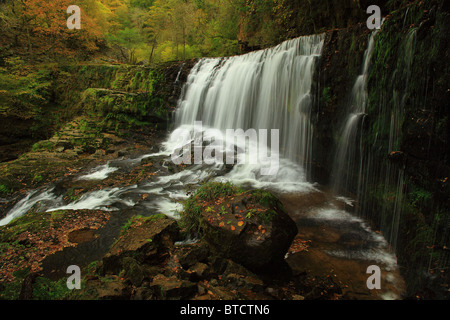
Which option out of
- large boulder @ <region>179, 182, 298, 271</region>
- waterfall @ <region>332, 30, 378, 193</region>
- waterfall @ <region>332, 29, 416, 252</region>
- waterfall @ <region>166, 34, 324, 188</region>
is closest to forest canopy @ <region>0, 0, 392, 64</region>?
waterfall @ <region>166, 34, 324, 188</region>

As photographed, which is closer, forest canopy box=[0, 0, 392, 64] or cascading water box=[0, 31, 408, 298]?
cascading water box=[0, 31, 408, 298]

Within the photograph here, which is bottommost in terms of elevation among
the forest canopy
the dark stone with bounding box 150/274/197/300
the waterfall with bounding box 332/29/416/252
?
the dark stone with bounding box 150/274/197/300

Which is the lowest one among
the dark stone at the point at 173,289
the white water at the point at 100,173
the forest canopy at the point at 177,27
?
the dark stone at the point at 173,289

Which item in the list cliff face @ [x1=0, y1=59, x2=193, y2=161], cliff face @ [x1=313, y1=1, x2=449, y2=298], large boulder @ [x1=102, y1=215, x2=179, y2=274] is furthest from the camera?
cliff face @ [x1=0, y1=59, x2=193, y2=161]

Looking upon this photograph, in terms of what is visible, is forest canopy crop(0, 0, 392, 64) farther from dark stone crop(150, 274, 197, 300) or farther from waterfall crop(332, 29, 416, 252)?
dark stone crop(150, 274, 197, 300)

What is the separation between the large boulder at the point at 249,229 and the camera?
12.6 ft

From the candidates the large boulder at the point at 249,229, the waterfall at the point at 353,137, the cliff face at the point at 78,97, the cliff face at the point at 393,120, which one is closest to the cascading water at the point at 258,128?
the waterfall at the point at 353,137

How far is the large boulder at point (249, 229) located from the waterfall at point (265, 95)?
151 inches

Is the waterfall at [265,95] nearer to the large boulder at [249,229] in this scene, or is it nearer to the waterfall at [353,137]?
the waterfall at [353,137]

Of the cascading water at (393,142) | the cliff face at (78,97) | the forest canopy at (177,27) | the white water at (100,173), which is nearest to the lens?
the cascading water at (393,142)

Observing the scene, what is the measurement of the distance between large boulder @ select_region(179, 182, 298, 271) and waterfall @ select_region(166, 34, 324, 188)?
12.6 feet

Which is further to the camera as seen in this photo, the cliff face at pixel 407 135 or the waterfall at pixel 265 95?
the waterfall at pixel 265 95

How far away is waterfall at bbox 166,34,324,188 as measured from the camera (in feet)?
27.6

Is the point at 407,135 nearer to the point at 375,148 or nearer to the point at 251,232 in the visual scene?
the point at 375,148
